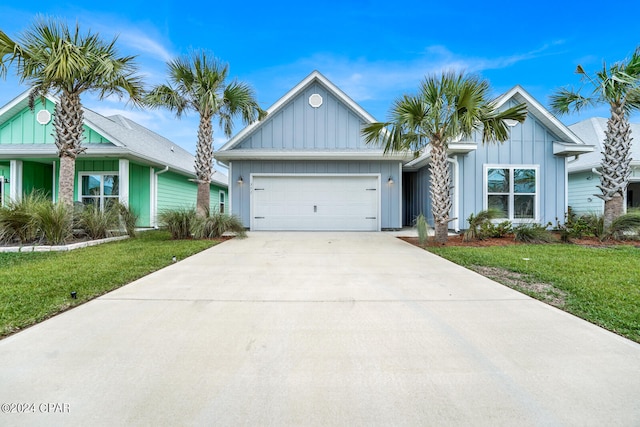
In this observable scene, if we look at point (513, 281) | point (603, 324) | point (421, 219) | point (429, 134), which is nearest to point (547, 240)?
point (421, 219)

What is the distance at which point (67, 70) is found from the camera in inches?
276

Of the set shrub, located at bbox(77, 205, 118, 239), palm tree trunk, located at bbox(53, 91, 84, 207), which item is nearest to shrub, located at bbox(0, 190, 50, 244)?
palm tree trunk, located at bbox(53, 91, 84, 207)

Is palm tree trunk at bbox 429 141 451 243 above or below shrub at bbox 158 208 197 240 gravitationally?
above

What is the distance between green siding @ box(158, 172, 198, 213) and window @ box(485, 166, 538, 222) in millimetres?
11402

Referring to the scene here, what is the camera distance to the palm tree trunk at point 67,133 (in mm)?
7973

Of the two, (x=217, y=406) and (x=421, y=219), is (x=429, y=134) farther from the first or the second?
(x=217, y=406)

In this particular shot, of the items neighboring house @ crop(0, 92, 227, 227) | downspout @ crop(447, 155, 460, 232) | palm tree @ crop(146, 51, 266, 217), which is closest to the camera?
palm tree @ crop(146, 51, 266, 217)

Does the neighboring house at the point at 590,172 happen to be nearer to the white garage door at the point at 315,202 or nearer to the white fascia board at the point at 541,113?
the white fascia board at the point at 541,113

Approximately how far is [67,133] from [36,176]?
618 centimetres

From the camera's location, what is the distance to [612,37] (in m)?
12.2

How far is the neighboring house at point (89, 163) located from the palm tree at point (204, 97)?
259 centimetres

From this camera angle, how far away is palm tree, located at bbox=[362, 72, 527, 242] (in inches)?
280

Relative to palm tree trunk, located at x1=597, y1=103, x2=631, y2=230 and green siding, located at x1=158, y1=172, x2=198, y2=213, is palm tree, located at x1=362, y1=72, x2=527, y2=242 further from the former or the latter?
green siding, located at x1=158, y1=172, x2=198, y2=213

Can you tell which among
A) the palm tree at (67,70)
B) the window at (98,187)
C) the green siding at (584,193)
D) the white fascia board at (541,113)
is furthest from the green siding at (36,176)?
the green siding at (584,193)
